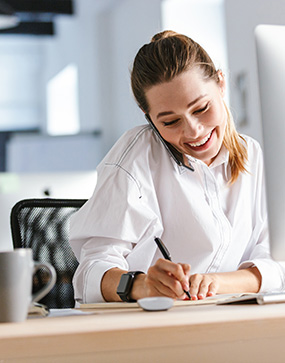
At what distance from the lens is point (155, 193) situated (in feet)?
4.82

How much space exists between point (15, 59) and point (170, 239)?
701 cm

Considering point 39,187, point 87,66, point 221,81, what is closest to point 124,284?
point 221,81

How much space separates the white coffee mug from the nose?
753 millimetres

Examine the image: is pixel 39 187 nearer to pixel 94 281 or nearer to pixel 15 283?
pixel 94 281

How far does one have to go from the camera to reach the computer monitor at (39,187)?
181 inches

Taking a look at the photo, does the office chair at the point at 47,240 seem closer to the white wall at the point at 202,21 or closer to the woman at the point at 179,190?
the woman at the point at 179,190

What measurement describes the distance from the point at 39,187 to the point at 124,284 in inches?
162

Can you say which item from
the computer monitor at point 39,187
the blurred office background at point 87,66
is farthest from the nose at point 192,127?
the computer monitor at point 39,187

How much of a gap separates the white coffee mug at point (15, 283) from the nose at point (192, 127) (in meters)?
0.75

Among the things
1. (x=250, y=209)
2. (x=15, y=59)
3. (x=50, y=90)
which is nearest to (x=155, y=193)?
(x=250, y=209)

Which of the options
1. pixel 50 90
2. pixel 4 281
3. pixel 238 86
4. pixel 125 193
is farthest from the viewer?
pixel 50 90

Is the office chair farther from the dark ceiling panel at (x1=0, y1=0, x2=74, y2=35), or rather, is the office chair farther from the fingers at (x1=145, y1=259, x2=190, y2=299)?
the dark ceiling panel at (x1=0, y1=0, x2=74, y2=35)

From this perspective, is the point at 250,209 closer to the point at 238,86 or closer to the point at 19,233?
the point at 19,233

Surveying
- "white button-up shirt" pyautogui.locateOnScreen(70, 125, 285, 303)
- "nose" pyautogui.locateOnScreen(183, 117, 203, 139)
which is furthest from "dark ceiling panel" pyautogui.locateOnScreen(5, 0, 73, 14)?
"nose" pyautogui.locateOnScreen(183, 117, 203, 139)
